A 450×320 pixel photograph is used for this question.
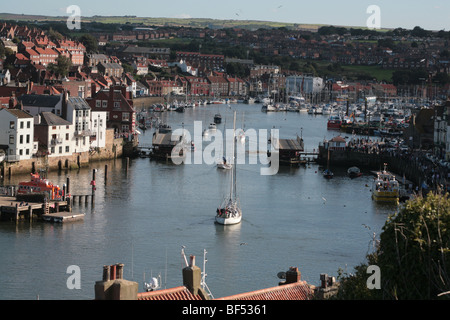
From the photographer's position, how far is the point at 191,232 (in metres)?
22.7

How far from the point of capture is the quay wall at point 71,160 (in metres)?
30.9

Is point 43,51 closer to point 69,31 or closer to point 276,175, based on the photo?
point 276,175

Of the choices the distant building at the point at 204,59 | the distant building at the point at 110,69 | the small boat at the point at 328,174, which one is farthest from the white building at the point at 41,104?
the distant building at the point at 204,59

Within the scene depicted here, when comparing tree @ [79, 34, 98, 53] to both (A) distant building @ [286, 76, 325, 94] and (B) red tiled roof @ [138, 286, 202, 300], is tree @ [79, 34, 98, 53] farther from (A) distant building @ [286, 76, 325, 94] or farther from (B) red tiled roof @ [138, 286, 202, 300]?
(B) red tiled roof @ [138, 286, 202, 300]

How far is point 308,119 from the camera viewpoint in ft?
232

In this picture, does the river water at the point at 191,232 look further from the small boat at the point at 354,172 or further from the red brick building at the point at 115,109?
the red brick building at the point at 115,109

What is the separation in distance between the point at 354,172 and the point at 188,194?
911cm

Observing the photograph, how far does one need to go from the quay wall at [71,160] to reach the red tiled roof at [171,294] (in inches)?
827

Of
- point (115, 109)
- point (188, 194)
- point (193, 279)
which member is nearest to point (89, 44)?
point (115, 109)

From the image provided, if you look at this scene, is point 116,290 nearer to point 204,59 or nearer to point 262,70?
point 262,70

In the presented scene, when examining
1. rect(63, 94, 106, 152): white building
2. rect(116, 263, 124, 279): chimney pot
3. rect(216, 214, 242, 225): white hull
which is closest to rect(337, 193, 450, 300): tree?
rect(116, 263, 124, 279): chimney pot

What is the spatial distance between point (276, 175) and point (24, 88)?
1341 cm
